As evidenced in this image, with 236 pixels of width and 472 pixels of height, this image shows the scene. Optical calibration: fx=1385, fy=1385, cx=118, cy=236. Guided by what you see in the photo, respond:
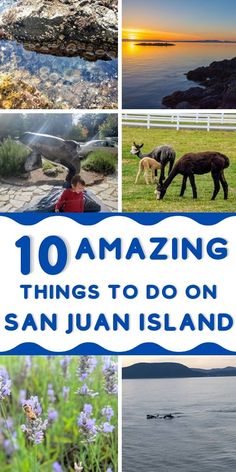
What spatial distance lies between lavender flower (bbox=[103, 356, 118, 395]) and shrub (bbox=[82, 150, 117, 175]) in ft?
3.74

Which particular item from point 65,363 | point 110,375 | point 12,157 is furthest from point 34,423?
point 12,157

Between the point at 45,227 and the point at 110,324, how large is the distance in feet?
2.31

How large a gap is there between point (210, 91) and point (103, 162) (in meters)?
0.77

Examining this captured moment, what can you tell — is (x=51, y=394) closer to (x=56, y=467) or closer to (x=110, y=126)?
(x=56, y=467)

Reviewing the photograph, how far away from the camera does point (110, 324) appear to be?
27.4 ft

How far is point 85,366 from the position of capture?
8445 mm

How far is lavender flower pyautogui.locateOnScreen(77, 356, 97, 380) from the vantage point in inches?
331

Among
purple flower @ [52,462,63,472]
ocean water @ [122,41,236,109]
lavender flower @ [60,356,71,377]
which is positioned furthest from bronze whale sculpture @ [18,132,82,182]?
purple flower @ [52,462,63,472]

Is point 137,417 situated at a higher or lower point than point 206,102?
lower

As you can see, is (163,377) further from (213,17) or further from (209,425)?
(213,17)

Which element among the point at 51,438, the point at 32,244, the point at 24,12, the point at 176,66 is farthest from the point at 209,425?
the point at 24,12

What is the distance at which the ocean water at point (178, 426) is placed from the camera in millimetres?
8406

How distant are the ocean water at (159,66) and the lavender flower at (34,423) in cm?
189

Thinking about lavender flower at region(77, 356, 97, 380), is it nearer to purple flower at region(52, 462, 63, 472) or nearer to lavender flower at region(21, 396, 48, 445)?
lavender flower at region(21, 396, 48, 445)
